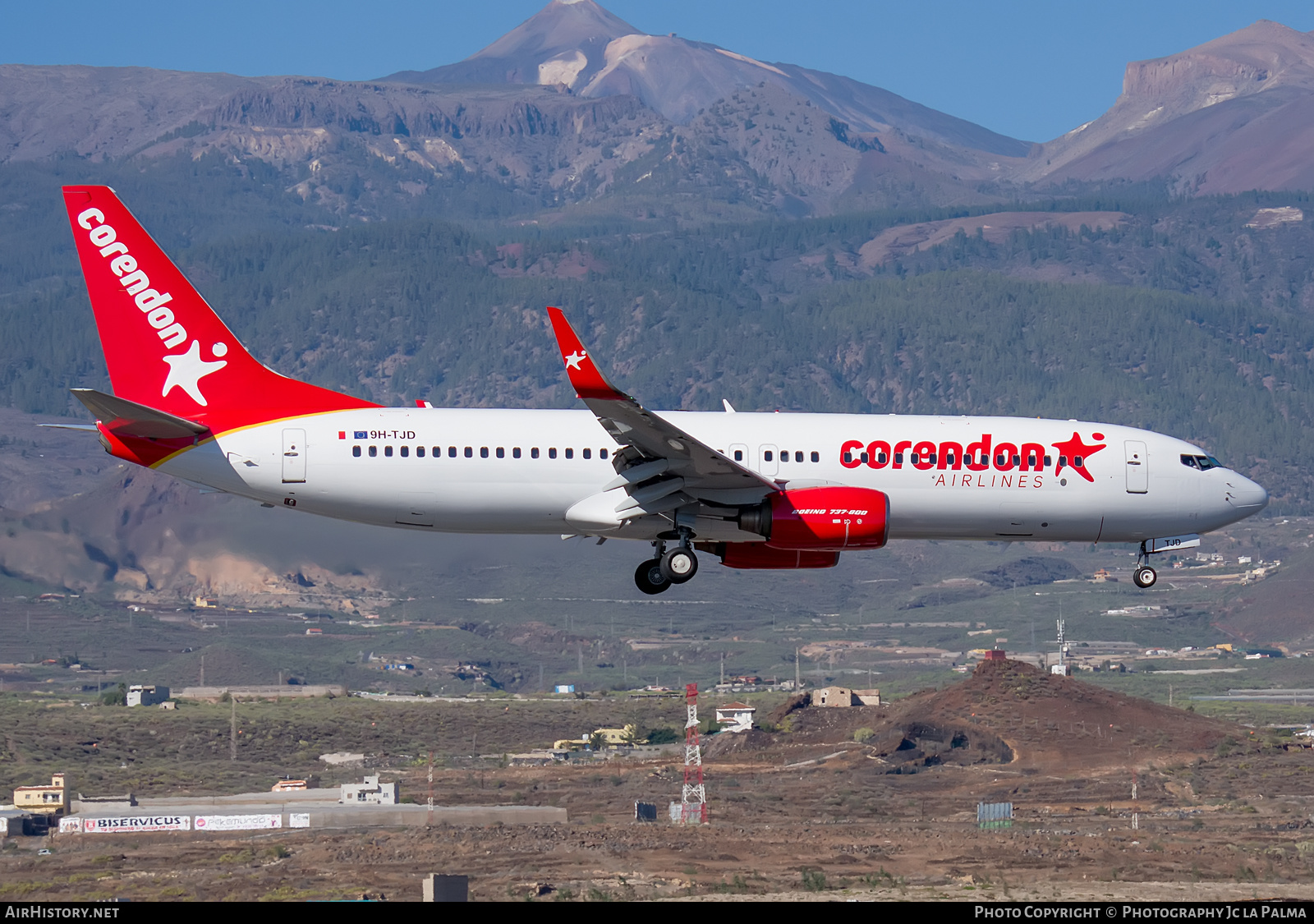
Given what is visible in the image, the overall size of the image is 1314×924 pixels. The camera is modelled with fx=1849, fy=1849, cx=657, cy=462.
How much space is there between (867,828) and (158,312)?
55144 millimetres

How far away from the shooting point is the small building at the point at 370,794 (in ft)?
332

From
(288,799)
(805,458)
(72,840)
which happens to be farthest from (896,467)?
(288,799)

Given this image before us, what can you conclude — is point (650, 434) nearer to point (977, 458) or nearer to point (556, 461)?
point (556, 461)

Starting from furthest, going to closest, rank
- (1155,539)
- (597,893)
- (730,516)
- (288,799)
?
(288,799), (597,893), (1155,539), (730,516)

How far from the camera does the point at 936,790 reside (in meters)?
121

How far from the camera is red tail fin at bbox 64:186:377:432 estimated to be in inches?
1966

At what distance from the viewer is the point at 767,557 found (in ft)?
167

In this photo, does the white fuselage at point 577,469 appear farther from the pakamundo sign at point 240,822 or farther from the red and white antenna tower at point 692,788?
the red and white antenna tower at point 692,788

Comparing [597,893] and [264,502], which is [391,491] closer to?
[264,502]

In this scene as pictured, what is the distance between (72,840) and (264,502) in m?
45.5

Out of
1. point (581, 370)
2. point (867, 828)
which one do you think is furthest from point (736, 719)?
point (581, 370)

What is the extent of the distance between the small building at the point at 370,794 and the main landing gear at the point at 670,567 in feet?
179

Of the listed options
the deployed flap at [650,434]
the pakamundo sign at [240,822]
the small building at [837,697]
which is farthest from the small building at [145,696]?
the deployed flap at [650,434]

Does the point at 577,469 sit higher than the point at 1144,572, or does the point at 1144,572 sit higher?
the point at 577,469
